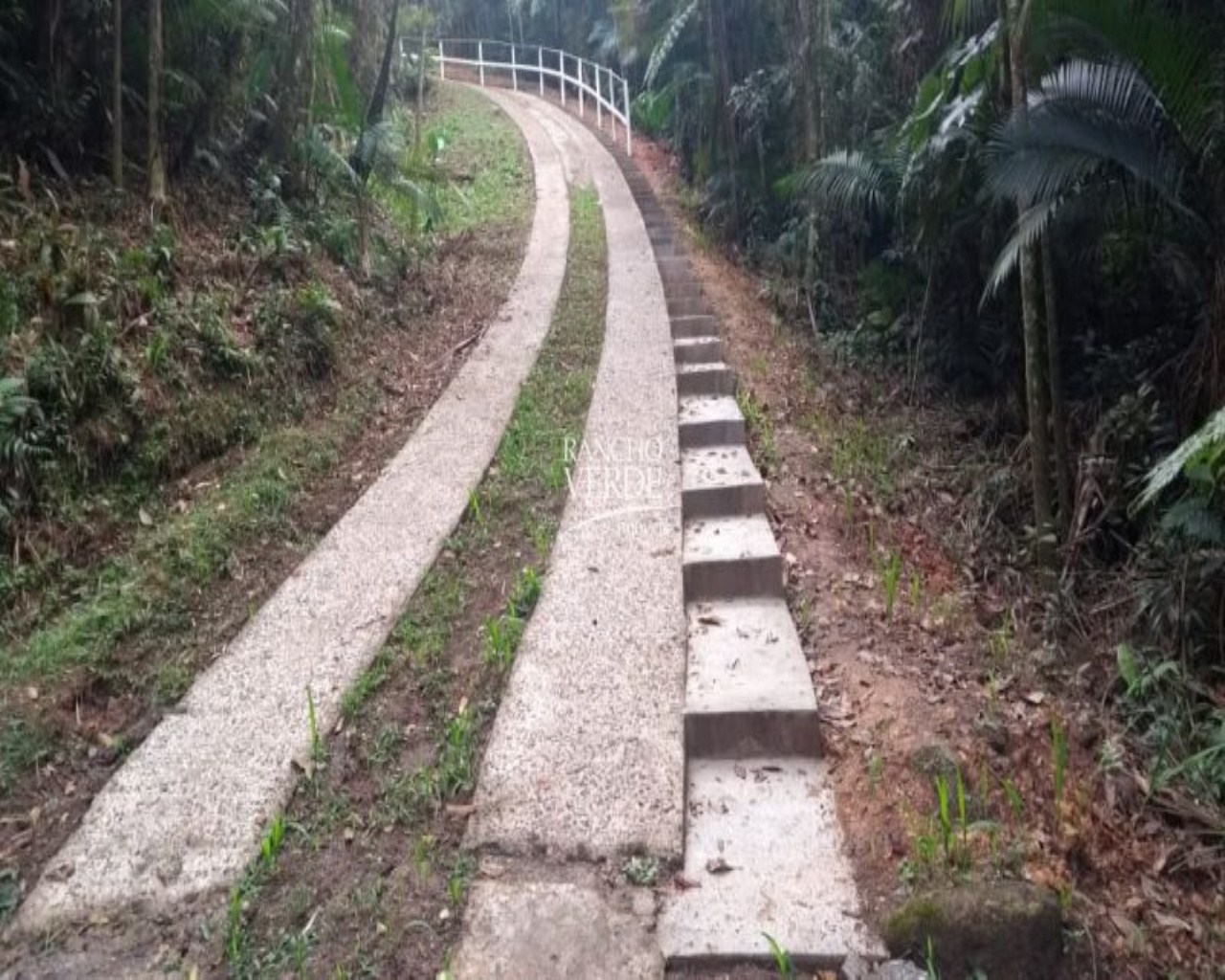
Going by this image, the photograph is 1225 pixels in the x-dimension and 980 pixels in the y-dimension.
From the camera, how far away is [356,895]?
112 inches

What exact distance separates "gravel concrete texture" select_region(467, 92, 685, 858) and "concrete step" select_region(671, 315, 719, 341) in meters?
1.65

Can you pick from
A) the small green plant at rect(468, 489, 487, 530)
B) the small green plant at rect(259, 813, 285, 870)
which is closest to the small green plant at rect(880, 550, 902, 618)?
the small green plant at rect(468, 489, 487, 530)

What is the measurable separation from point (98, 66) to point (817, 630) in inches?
259

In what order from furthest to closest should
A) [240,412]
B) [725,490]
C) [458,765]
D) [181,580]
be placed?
[240,412], [725,490], [181,580], [458,765]

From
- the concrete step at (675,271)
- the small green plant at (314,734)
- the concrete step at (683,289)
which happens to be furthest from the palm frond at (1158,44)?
the concrete step at (675,271)

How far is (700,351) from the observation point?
24.8 feet

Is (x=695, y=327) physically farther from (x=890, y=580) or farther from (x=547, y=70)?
(x=547, y=70)

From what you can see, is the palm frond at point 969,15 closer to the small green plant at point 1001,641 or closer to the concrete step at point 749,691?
the small green plant at point 1001,641

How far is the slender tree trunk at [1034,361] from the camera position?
4574 millimetres

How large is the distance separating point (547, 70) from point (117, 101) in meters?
22.8

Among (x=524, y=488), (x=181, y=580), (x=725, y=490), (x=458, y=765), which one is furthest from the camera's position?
(x=524, y=488)

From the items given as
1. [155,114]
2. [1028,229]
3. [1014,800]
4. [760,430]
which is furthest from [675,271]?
[1014,800]

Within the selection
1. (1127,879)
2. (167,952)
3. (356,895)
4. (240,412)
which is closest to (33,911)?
(167,952)

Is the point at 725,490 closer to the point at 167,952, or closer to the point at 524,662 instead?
the point at 524,662
